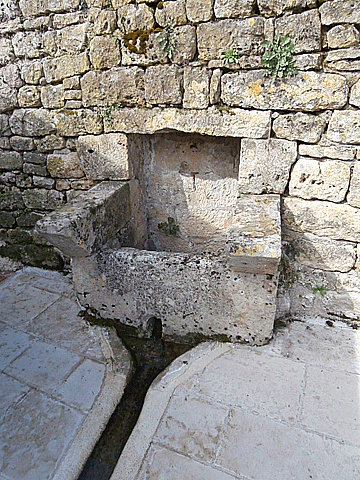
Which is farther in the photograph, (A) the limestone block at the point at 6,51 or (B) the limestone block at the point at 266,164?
(A) the limestone block at the point at 6,51

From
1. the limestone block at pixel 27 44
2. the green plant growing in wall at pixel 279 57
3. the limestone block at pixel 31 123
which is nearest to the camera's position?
the green plant growing in wall at pixel 279 57

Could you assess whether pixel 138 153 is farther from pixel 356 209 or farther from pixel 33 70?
pixel 356 209

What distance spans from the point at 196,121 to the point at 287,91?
702 mm

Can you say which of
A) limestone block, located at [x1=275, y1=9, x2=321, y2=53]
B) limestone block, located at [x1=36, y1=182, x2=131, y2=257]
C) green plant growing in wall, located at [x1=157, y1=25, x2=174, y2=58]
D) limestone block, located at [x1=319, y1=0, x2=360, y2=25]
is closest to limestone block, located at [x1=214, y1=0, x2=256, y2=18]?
limestone block, located at [x1=275, y1=9, x2=321, y2=53]

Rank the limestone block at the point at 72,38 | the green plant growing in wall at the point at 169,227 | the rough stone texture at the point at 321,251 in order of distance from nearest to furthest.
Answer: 1. the rough stone texture at the point at 321,251
2. the limestone block at the point at 72,38
3. the green plant growing in wall at the point at 169,227

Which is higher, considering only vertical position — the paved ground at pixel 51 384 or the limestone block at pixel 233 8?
the limestone block at pixel 233 8

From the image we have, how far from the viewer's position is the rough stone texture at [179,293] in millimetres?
2305

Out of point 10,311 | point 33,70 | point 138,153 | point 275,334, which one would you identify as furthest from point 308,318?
point 33,70

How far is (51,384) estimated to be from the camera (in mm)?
2234

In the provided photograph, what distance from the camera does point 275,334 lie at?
2557mm

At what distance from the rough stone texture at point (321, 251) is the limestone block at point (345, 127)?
2.49 feet

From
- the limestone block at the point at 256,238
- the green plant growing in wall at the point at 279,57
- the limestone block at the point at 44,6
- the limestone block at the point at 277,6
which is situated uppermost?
the limestone block at the point at 44,6

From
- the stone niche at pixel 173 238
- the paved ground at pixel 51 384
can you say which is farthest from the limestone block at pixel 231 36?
the paved ground at pixel 51 384

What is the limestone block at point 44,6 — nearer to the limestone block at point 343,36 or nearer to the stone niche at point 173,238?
the stone niche at point 173,238
